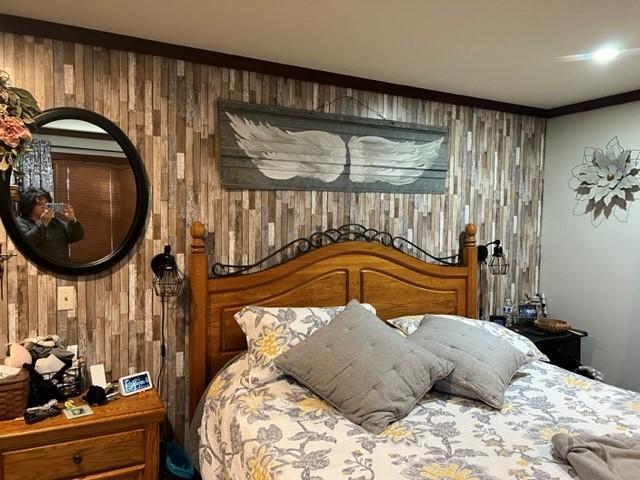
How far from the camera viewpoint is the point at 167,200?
2.54m

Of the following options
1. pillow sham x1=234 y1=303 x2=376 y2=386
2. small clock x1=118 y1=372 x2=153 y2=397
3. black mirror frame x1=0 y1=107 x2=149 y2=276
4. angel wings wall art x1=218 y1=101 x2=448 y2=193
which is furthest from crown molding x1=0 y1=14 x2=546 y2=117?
small clock x1=118 y1=372 x2=153 y2=397

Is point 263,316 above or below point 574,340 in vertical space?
above

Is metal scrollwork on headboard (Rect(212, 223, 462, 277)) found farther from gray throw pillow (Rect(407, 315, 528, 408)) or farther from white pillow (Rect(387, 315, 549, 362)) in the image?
gray throw pillow (Rect(407, 315, 528, 408))

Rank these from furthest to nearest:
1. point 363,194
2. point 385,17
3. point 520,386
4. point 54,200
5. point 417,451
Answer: point 363,194 → point 520,386 → point 54,200 → point 385,17 → point 417,451

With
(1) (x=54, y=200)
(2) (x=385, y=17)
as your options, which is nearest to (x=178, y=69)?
(1) (x=54, y=200)

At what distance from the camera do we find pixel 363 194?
10.2ft

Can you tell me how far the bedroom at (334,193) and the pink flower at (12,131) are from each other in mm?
257

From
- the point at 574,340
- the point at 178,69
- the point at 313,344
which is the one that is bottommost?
the point at 574,340

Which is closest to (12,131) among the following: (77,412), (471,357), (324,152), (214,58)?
(214,58)

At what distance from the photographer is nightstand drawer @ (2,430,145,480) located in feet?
6.10

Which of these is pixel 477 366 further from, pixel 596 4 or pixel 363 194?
pixel 596 4

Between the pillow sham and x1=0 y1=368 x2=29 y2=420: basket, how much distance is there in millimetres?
934

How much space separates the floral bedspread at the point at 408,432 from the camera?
1.60m

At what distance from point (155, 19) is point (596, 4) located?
1890 mm
